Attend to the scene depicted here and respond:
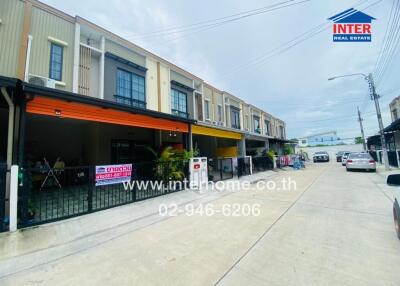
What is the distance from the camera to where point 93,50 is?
10164 millimetres

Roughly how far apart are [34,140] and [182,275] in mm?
11450

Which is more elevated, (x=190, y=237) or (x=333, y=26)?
(x=333, y=26)

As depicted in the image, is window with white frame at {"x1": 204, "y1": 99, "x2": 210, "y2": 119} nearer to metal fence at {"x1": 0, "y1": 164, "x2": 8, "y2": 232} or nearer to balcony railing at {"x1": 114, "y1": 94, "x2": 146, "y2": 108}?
→ balcony railing at {"x1": 114, "y1": 94, "x2": 146, "y2": 108}

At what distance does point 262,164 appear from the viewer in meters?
17.8

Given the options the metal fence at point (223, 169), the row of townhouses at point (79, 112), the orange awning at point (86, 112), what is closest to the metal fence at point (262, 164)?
the row of townhouses at point (79, 112)

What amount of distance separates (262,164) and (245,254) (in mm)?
14993

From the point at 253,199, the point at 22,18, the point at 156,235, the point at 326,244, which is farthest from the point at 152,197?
the point at 22,18

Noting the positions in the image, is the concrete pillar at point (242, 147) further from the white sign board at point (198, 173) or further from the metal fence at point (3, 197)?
the metal fence at point (3, 197)

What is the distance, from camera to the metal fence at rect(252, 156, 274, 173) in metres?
16.6

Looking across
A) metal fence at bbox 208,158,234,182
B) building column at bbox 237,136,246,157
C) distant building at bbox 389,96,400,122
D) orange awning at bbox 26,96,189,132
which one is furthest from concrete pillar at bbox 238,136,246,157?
distant building at bbox 389,96,400,122

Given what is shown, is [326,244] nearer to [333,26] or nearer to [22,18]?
[333,26]

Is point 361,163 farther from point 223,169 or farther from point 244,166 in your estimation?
point 223,169

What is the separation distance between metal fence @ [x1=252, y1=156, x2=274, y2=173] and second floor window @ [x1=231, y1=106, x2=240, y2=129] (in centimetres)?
541

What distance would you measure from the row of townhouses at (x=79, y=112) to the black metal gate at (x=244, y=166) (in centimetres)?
14
